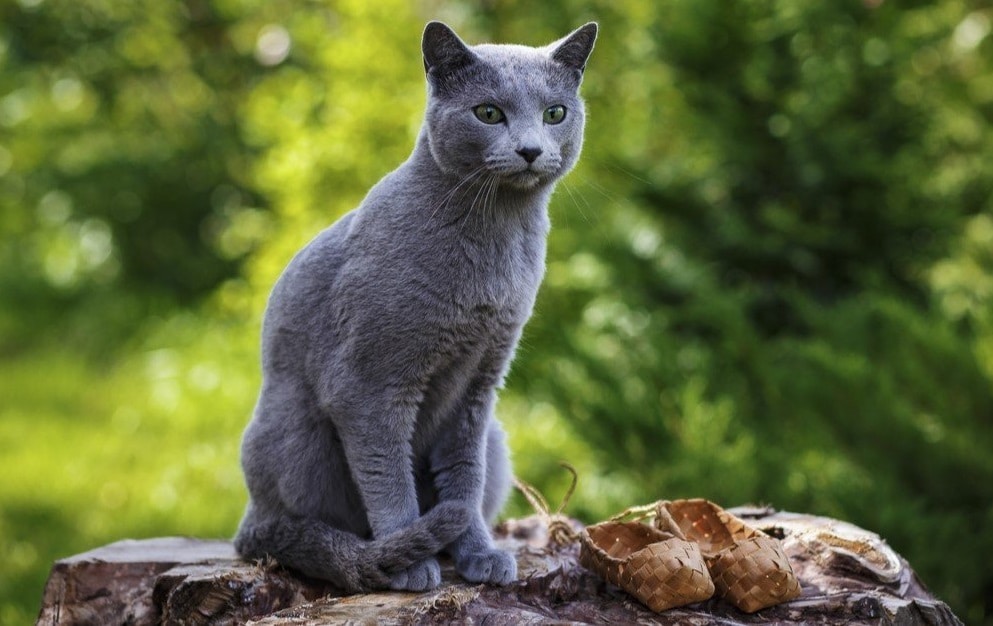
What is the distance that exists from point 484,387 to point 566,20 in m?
2.87

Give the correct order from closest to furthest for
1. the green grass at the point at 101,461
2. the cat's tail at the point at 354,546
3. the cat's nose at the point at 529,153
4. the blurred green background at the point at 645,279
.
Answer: the cat's nose at the point at 529,153
the cat's tail at the point at 354,546
the blurred green background at the point at 645,279
the green grass at the point at 101,461

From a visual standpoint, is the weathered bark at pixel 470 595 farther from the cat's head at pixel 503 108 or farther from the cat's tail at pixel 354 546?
the cat's head at pixel 503 108

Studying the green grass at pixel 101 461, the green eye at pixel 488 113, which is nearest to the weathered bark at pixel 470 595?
the green eye at pixel 488 113

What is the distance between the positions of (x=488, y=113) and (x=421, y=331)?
0.40m

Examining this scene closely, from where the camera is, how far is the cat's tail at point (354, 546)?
6.14ft

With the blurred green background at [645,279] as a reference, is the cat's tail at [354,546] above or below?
below

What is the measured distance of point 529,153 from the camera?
1762 millimetres

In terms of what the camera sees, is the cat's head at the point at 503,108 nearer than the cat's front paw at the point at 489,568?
Yes

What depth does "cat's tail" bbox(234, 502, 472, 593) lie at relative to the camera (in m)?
1.87

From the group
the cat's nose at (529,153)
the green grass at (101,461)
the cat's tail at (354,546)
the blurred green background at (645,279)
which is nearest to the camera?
the cat's nose at (529,153)

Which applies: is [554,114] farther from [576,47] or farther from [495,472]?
[495,472]

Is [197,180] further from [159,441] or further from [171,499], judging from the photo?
[171,499]

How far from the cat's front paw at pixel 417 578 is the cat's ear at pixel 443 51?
2.93ft

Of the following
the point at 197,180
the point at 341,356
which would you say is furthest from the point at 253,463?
the point at 197,180
